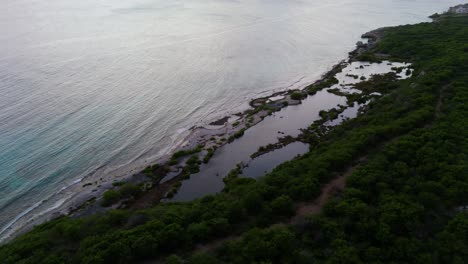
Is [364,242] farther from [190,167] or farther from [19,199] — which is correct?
[19,199]

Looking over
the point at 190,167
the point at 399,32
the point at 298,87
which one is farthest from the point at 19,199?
the point at 399,32

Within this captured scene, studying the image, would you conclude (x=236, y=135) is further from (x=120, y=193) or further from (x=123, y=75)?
(x=123, y=75)

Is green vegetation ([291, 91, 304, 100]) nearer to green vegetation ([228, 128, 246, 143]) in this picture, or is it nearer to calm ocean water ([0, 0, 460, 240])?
calm ocean water ([0, 0, 460, 240])

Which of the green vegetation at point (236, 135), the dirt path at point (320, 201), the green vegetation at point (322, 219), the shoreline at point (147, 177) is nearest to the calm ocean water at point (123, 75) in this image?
the shoreline at point (147, 177)

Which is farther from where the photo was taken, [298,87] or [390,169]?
[298,87]

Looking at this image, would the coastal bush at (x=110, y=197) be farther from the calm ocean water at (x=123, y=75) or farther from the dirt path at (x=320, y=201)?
the dirt path at (x=320, y=201)

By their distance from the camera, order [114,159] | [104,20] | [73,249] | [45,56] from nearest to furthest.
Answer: [73,249], [114,159], [45,56], [104,20]

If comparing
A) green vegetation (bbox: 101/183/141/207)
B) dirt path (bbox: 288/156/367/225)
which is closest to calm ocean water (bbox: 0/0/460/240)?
green vegetation (bbox: 101/183/141/207)

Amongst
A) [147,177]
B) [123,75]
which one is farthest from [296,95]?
[123,75]
